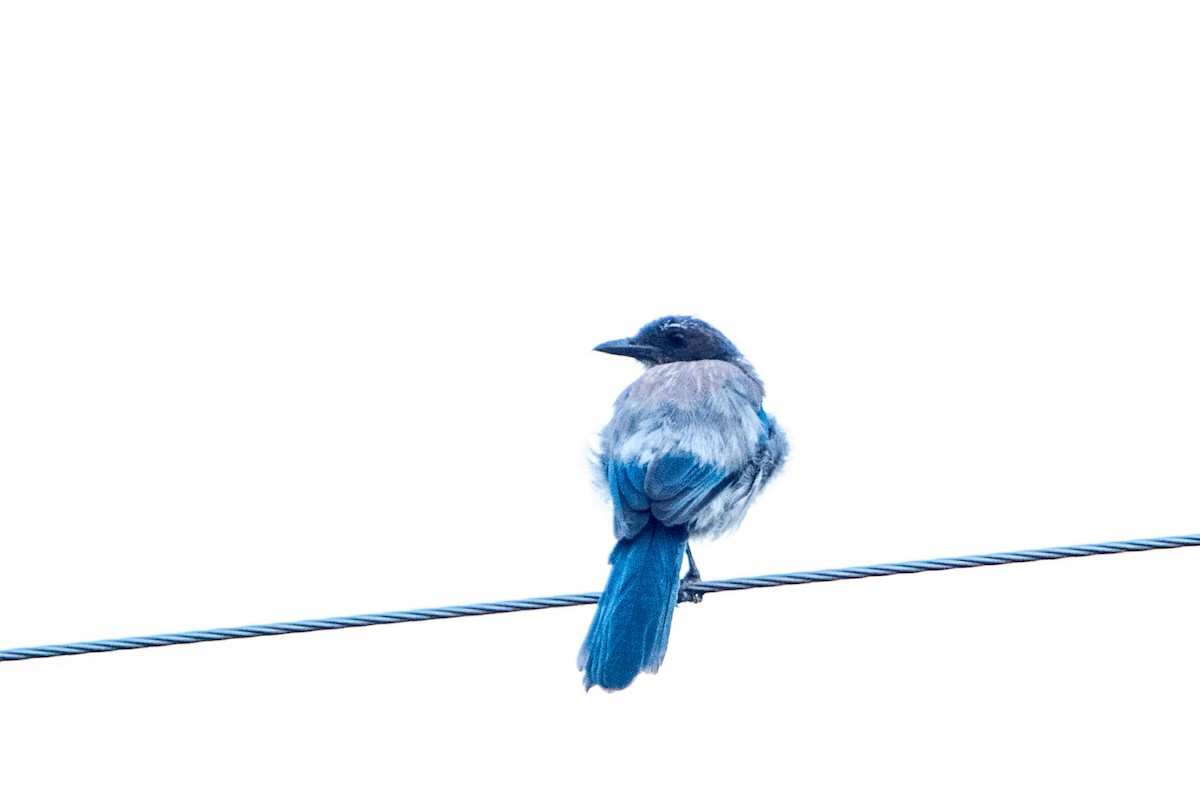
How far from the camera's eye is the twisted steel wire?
4945 millimetres

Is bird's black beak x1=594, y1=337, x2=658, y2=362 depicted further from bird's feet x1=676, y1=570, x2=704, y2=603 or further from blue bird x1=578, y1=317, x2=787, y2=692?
bird's feet x1=676, y1=570, x2=704, y2=603

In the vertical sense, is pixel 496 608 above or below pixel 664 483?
below

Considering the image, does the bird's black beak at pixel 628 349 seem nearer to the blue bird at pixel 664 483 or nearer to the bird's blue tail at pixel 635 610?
the blue bird at pixel 664 483

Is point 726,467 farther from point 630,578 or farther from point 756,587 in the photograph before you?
point 756,587

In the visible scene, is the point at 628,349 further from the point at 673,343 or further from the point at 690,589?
the point at 690,589

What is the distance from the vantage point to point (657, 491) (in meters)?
6.70

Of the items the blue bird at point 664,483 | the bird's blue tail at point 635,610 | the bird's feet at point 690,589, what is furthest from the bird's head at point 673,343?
the bird's blue tail at point 635,610

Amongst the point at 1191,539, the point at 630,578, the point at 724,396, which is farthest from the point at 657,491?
the point at 1191,539

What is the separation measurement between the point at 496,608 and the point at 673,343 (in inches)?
160

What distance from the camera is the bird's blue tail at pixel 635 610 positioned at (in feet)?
20.6

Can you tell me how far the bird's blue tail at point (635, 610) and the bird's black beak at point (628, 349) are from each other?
237 centimetres

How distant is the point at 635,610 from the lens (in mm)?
6418

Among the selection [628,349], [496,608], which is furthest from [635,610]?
[628,349]

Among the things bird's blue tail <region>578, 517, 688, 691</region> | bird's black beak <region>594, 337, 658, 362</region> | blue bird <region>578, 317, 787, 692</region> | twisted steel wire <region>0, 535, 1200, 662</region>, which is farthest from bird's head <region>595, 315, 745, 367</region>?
twisted steel wire <region>0, 535, 1200, 662</region>
